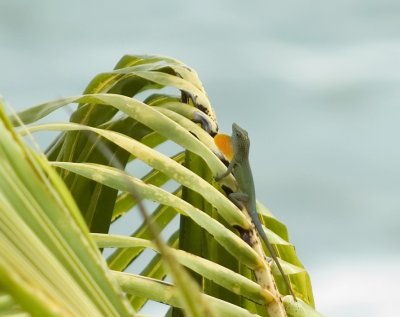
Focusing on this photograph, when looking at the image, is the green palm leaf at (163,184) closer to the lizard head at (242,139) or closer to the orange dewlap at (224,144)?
the orange dewlap at (224,144)

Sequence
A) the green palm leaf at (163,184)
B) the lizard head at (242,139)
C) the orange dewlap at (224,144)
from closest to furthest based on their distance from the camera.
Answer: the green palm leaf at (163,184) < the orange dewlap at (224,144) < the lizard head at (242,139)

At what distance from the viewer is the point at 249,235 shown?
1.50 meters

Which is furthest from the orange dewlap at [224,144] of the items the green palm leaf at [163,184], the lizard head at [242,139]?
the lizard head at [242,139]

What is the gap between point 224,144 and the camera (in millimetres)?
1821

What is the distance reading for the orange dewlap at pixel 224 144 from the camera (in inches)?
68.8

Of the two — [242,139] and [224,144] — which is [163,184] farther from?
[242,139]

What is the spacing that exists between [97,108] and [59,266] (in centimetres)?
159

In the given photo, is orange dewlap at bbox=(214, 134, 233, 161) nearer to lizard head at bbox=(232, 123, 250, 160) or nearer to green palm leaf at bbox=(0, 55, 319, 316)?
green palm leaf at bbox=(0, 55, 319, 316)

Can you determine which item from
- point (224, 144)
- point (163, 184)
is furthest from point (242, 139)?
point (224, 144)

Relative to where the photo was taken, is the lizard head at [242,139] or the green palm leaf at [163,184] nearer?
the green palm leaf at [163,184]

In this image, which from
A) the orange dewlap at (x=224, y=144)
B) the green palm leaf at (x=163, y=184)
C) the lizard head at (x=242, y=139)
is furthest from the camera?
the lizard head at (x=242, y=139)

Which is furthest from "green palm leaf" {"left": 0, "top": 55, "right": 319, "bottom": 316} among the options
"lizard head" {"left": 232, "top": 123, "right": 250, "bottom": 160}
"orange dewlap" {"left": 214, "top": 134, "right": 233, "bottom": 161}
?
"lizard head" {"left": 232, "top": 123, "right": 250, "bottom": 160}

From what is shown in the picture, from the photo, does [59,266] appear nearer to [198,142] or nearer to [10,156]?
[10,156]

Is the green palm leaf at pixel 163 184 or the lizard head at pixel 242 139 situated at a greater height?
the lizard head at pixel 242 139
